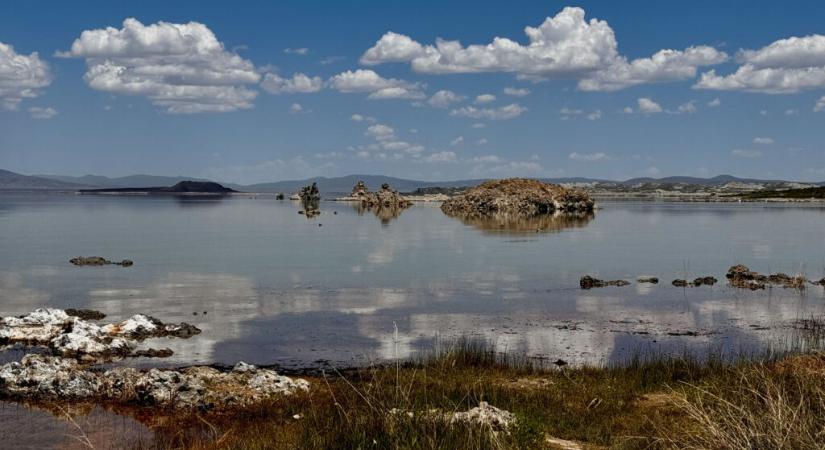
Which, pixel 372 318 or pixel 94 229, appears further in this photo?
pixel 94 229

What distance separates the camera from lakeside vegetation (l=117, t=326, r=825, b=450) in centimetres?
1009

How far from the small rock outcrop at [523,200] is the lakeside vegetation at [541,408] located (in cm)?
10297

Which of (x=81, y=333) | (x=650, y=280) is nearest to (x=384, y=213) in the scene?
(x=650, y=280)

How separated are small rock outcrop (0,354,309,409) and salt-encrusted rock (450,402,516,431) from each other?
→ 18.7 feet

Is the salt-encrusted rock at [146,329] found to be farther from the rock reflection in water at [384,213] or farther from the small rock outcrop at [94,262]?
the rock reflection in water at [384,213]

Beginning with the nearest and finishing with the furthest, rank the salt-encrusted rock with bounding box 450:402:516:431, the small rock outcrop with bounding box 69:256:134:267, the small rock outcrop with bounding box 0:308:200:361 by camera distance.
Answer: the salt-encrusted rock with bounding box 450:402:516:431 → the small rock outcrop with bounding box 0:308:200:361 → the small rock outcrop with bounding box 69:256:134:267

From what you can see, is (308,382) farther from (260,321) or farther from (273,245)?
(273,245)

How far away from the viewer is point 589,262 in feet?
149

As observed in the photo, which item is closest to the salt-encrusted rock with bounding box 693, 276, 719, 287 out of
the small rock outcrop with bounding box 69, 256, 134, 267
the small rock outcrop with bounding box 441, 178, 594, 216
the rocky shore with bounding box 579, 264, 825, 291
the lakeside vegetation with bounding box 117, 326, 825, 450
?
the rocky shore with bounding box 579, 264, 825, 291

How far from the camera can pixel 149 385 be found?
52.9 feet

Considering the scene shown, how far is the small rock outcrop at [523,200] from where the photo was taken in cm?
12444

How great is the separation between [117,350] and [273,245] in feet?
117

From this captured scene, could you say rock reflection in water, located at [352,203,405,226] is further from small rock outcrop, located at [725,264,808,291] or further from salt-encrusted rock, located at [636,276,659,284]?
small rock outcrop, located at [725,264,808,291]

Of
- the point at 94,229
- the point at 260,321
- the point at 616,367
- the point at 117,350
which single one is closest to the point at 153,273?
the point at 260,321
